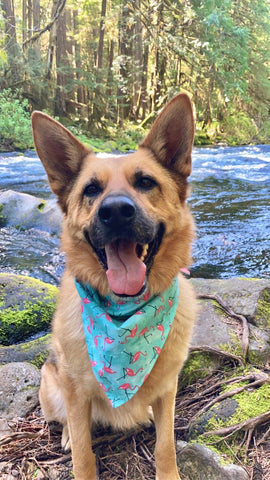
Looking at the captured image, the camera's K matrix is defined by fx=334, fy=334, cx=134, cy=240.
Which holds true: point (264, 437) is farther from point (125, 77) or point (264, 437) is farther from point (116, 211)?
point (125, 77)

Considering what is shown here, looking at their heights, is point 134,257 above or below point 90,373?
above

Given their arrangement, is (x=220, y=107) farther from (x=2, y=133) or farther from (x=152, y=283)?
(x=152, y=283)

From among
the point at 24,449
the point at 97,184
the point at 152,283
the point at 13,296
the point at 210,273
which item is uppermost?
the point at 97,184

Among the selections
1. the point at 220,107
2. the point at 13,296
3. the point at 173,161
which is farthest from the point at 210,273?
the point at 220,107

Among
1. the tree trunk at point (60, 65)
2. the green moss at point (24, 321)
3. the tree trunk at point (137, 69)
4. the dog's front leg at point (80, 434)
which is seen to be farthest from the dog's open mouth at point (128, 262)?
the tree trunk at point (60, 65)

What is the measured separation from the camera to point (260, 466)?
6.42 feet

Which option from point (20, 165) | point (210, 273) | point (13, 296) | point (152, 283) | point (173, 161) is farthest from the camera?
point (20, 165)

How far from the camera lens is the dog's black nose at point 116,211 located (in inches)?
74.2

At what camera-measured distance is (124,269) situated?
2.03 metres

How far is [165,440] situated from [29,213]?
21.7 ft

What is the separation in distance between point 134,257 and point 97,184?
0.58m

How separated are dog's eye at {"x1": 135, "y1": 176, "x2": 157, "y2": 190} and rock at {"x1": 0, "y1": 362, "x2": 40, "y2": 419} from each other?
1.84 m

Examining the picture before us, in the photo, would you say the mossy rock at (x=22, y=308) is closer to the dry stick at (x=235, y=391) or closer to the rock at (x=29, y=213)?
the dry stick at (x=235, y=391)

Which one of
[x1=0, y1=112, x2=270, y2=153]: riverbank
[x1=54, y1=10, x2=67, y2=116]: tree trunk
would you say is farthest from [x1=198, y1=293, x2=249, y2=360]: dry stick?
[x1=54, y1=10, x2=67, y2=116]: tree trunk
